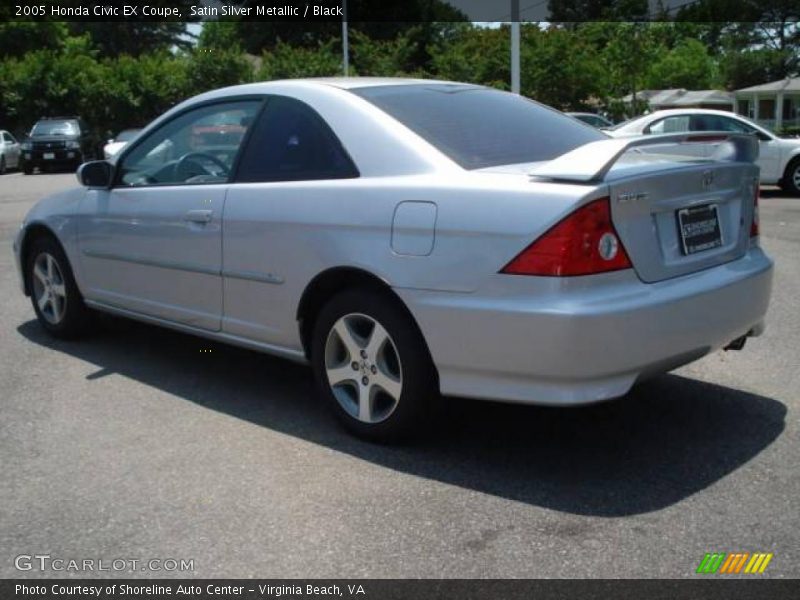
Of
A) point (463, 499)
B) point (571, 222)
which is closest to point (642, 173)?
point (571, 222)

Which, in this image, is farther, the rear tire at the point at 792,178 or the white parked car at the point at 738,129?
the rear tire at the point at 792,178

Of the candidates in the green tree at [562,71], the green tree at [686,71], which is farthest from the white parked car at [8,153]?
the green tree at [686,71]

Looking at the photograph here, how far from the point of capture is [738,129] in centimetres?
1430

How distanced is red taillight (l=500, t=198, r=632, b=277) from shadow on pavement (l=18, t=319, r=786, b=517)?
0.88 m

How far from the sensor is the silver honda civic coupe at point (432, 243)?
11.7 ft

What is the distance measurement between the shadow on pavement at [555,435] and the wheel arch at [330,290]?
0.45m

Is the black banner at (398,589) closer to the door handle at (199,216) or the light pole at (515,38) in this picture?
the door handle at (199,216)

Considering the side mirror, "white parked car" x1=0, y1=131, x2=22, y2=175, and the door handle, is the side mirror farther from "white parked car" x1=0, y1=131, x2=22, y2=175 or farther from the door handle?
"white parked car" x1=0, y1=131, x2=22, y2=175

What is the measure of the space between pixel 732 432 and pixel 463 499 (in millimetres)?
1429

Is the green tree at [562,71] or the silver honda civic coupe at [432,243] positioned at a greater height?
the green tree at [562,71]

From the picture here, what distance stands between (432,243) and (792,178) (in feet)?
44.3

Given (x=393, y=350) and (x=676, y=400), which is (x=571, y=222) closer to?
(x=393, y=350)

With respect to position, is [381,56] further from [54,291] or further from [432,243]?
[432,243]

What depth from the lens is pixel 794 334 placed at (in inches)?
238
